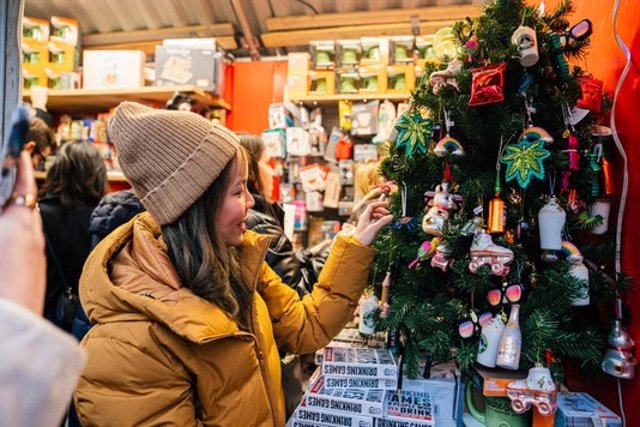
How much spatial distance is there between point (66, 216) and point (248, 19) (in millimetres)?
2388

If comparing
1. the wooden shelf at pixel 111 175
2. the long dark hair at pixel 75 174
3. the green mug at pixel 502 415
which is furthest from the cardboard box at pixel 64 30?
the green mug at pixel 502 415

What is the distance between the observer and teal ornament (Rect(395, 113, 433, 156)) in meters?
1.22

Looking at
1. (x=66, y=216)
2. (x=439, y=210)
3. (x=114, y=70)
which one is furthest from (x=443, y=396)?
(x=114, y=70)

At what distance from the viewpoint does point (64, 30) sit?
12.3 ft

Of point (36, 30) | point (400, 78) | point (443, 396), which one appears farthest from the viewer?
point (36, 30)

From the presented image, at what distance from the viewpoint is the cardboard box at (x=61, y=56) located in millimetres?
3738

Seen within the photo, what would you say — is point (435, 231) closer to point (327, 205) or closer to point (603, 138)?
point (603, 138)

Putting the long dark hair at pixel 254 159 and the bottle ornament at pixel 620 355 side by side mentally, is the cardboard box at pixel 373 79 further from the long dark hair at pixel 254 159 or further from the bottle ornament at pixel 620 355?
the bottle ornament at pixel 620 355

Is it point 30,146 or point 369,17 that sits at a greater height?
point 369,17

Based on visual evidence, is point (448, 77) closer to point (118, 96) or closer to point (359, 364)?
point (359, 364)

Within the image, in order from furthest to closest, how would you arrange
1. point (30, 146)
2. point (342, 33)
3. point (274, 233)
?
point (342, 33)
point (30, 146)
point (274, 233)

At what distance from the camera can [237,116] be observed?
3.85m

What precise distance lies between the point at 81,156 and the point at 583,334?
209 cm

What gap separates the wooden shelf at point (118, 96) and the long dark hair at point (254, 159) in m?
1.58
